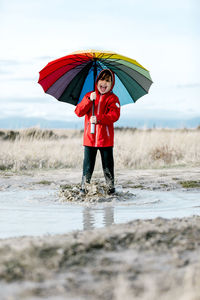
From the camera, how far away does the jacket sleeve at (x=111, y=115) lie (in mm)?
7892

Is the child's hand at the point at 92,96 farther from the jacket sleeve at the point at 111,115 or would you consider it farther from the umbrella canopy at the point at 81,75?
the umbrella canopy at the point at 81,75

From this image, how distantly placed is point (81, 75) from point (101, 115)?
124 cm

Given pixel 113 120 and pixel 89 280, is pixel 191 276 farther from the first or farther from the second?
pixel 113 120

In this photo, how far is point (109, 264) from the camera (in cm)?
382

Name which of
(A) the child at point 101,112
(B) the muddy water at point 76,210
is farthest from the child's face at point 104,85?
(B) the muddy water at point 76,210

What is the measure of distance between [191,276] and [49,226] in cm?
298


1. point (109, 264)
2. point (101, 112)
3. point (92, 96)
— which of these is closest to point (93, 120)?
point (101, 112)

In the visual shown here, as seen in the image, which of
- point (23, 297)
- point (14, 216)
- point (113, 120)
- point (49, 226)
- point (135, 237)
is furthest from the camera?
point (113, 120)

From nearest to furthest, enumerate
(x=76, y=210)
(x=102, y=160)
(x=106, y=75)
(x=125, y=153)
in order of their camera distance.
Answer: (x=76, y=210) < (x=106, y=75) < (x=102, y=160) < (x=125, y=153)

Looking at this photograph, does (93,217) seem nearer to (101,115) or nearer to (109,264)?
(101,115)

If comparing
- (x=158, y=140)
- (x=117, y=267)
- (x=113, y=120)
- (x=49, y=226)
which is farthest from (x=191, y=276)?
(x=158, y=140)

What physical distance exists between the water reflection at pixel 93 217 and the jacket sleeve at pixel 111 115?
1398mm

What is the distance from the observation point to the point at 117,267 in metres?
3.75

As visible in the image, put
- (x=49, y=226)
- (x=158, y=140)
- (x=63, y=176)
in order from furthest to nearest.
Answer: (x=158, y=140) < (x=63, y=176) < (x=49, y=226)
